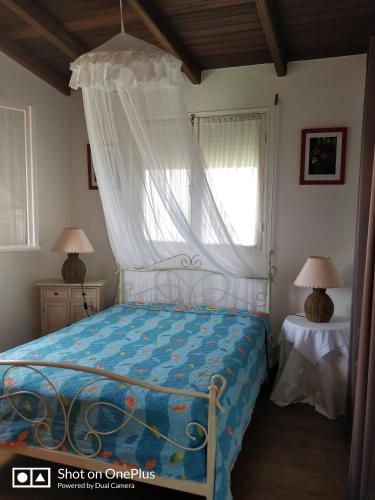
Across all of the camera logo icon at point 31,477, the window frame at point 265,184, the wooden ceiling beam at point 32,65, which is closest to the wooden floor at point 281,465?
the camera logo icon at point 31,477

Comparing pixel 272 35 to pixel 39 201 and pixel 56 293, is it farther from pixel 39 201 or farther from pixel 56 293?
pixel 56 293

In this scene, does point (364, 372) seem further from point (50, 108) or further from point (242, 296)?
point (50, 108)

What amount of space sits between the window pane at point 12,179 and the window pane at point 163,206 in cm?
154

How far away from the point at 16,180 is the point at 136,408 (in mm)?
2746

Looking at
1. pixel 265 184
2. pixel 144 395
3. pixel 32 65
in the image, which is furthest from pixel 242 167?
pixel 144 395

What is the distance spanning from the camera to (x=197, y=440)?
186 cm

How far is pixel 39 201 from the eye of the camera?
13.5 ft

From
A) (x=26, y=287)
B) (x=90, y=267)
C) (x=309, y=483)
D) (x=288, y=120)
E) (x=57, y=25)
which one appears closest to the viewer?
(x=309, y=483)

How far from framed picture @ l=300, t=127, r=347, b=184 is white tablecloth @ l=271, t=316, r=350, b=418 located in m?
1.28

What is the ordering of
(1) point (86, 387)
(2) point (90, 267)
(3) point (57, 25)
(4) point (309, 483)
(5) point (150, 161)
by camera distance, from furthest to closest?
(2) point (90, 267) → (3) point (57, 25) → (5) point (150, 161) → (4) point (309, 483) → (1) point (86, 387)

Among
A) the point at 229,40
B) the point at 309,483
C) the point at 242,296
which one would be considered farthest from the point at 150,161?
the point at 309,483

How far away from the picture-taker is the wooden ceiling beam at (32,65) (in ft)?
11.7

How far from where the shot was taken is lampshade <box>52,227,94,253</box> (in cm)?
384

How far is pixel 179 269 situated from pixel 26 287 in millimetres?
1539
